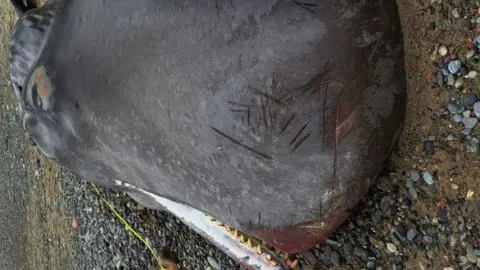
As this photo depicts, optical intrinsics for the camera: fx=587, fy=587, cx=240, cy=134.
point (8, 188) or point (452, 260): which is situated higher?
point (452, 260)

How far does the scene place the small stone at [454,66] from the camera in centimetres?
143

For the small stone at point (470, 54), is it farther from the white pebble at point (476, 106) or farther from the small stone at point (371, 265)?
the small stone at point (371, 265)

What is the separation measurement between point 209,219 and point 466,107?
120 centimetres

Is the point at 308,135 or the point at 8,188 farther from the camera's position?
the point at 8,188

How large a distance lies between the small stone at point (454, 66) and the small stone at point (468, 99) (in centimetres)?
7

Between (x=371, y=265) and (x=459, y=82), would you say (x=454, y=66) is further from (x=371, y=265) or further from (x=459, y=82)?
(x=371, y=265)

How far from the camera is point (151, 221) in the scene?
2.98 metres

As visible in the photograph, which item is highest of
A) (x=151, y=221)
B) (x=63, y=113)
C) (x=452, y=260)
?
(x=63, y=113)

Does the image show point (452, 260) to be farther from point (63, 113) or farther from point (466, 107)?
point (63, 113)

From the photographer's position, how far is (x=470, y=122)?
1417mm

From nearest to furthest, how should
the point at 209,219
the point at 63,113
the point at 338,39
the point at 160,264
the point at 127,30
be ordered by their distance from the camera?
1. the point at 338,39
2. the point at 127,30
3. the point at 63,113
4. the point at 209,219
5. the point at 160,264

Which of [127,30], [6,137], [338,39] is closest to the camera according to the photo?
[338,39]

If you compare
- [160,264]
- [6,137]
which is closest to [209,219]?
[160,264]

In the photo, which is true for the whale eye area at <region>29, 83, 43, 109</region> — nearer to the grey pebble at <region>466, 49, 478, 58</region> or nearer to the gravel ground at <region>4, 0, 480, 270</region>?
the gravel ground at <region>4, 0, 480, 270</region>
